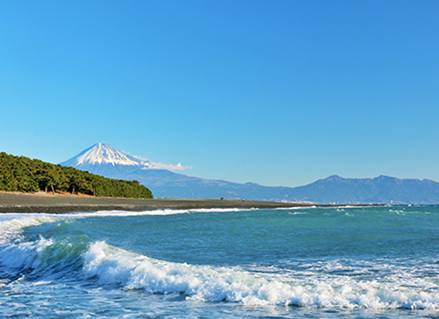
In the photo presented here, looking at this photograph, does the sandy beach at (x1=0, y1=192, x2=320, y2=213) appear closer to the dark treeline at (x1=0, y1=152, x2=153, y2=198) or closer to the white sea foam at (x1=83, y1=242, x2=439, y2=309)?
the dark treeline at (x1=0, y1=152, x2=153, y2=198)

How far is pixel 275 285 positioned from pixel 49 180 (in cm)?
9692

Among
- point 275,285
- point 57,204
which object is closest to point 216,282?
point 275,285

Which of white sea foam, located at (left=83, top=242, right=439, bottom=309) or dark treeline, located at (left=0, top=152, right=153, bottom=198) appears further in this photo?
dark treeline, located at (left=0, top=152, right=153, bottom=198)

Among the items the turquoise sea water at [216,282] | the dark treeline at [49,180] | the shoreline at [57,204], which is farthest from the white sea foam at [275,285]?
the dark treeline at [49,180]

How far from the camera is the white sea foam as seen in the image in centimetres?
915

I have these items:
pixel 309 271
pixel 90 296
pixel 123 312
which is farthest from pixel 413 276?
pixel 90 296

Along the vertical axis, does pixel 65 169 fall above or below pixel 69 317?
above

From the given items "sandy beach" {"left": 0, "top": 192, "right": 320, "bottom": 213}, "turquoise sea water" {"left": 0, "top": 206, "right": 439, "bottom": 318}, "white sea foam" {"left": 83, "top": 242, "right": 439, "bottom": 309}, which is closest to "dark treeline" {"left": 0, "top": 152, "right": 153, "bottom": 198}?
"sandy beach" {"left": 0, "top": 192, "right": 320, "bottom": 213}

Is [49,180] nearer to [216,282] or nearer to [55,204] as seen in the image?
[55,204]

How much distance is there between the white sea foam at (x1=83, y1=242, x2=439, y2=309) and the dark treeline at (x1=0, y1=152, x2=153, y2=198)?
77793 millimetres

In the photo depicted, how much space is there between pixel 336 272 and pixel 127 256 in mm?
7952

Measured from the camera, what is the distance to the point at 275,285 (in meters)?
10.2

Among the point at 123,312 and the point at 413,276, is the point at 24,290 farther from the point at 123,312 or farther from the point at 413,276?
the point at 413,276

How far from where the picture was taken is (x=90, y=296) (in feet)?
33.1
